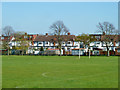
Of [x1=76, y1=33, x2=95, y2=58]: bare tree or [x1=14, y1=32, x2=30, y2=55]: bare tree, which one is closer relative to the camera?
[x1=76, y1=33, x2=95, y2=58]: bare tree

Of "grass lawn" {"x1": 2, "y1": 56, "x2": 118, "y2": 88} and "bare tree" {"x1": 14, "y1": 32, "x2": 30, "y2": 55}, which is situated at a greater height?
"bare tree" {"x1": 14, "y1": 32, "x2": 30, "y2": 55}

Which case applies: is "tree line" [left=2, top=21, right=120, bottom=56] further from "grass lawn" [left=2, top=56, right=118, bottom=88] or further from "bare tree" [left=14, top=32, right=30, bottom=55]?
"grass lawn" [left=2, top=56, right=118, bottom=88]

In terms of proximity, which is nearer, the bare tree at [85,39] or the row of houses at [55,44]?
the bare tree at [85,39]

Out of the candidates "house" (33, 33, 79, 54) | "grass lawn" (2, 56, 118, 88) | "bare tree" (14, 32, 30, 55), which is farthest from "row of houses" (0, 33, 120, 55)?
"grass lawn" (2, 56, 118, 88)

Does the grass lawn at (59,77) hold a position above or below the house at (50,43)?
below

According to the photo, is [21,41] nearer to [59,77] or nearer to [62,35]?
[62,35]

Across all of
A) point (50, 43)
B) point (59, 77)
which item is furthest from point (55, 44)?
point (59, 77)

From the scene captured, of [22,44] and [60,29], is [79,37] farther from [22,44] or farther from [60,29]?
[22,44]

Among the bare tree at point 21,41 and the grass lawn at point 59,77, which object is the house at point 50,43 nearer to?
the bare tree at point 21,41

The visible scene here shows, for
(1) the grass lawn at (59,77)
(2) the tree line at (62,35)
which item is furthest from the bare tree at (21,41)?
(1) the grass lawn at (59,77)

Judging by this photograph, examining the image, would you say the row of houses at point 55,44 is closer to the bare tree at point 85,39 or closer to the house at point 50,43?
the house at point 50,43

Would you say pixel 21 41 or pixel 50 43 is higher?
pixel 21 41

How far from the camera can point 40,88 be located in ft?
42.3

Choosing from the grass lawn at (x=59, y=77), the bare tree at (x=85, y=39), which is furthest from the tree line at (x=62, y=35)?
the grass lawn at (x=59, y=77)
